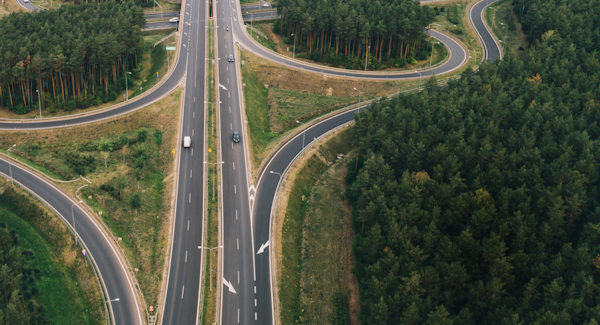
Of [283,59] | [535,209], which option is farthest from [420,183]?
[283,59]

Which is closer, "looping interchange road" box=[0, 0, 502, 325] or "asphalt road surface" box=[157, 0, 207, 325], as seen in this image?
"asphalt road surface" box=[157, 0, 207, 325]

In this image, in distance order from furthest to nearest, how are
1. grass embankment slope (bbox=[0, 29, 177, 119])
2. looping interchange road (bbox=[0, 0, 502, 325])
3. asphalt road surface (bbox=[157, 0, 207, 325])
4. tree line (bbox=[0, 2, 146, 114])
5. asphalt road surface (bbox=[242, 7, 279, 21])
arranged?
asphalt road surface (bbox=[242, 7, 279, 21]) → grass embankment slope (bbox=[0, 29, 177, 119]) → tree line (bbox=[0, 2, 146, 114]) → looping interchange road (bbox=[0, 0, 502, 325]) → asphalt road surface (bbox=[157, 0, 207, 325])

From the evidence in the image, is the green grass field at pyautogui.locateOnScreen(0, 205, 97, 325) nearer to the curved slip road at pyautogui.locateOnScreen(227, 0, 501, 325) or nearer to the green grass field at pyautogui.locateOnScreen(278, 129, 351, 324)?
the curved slip road at pyautogui.locateOnScreen(227, 0, 501, 325)

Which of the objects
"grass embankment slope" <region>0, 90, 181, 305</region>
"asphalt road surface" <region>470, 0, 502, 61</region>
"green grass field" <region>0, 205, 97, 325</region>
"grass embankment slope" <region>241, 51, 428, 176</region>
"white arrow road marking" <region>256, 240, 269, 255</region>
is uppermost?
"asphalt road surface" <region>470, 0, 502, 61</region>

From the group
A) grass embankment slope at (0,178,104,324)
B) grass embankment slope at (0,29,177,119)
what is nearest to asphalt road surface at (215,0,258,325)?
grass embankment slope at (0,29,177,119)

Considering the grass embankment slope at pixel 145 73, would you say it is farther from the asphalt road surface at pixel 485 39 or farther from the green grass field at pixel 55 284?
the asphalt road surface at pixel 485 39

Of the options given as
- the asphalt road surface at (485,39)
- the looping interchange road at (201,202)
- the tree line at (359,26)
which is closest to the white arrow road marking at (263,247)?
the looping interchange road at (201,202)

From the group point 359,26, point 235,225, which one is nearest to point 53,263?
point 235,225
